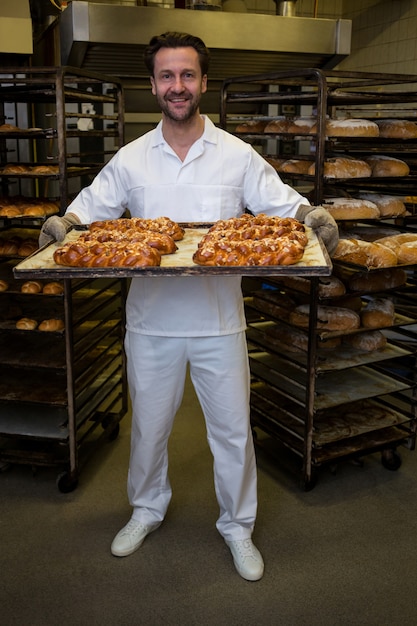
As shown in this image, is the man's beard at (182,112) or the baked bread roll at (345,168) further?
the baked bread roll at (345,168)

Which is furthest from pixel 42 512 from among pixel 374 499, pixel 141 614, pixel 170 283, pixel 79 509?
pixel 374 499

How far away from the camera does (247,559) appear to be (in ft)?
7.27

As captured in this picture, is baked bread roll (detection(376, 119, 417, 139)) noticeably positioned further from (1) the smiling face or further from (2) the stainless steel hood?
(2) the stainless steel hood

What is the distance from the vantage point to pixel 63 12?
3547mm

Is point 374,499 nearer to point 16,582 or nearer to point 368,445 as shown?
point 368,445

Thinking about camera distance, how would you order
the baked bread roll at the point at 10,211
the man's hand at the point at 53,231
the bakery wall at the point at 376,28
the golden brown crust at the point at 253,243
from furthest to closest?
the bakery wall at the point at 376,28 < the baked bread roll at the point at 10,211 < the man's hand at the point at 53,231 < the golden brown crust at the point at 253,243

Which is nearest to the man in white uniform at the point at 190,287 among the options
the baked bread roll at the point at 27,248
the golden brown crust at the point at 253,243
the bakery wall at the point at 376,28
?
the golden brown crust at the point at 253,243

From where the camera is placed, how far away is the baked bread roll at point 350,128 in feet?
8.50

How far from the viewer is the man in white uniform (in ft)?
6.77

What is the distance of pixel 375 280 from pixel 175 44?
1260mm

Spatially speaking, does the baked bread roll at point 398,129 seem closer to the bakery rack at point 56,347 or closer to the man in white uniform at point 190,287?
the man in white uniform at point 190,287

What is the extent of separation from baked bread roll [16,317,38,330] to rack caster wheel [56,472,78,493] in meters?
0.64

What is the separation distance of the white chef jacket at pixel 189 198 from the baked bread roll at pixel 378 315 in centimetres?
73

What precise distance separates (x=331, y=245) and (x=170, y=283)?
0.53 metres
